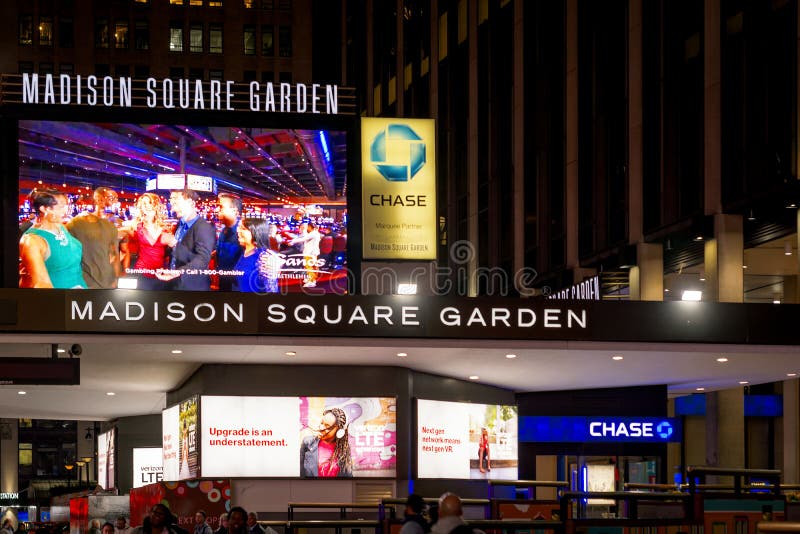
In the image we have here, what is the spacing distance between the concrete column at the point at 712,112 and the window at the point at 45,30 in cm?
5574

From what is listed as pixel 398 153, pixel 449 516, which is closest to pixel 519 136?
pixel 398 153

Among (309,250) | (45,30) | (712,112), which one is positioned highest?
(45,30)

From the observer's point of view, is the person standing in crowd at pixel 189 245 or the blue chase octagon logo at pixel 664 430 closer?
the person standing in crowd at pixel 189 245

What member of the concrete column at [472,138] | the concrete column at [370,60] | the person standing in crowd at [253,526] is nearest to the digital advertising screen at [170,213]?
the person standing in crowd at [253,526]

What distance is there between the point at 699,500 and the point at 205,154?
15.4m

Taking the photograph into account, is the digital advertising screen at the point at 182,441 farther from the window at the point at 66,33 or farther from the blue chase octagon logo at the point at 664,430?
the window at the point at 66,33

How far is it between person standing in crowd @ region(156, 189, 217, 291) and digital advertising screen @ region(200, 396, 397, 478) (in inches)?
152

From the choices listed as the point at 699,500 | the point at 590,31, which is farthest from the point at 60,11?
the point at 699,500

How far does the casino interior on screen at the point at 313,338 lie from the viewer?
21.1 meters

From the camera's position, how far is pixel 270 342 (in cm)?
2105

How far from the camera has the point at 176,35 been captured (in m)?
79.9

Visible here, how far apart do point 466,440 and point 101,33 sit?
5814cm

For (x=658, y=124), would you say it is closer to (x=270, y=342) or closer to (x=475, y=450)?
(x=475, y=450)

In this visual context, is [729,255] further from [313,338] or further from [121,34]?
[121,34]
